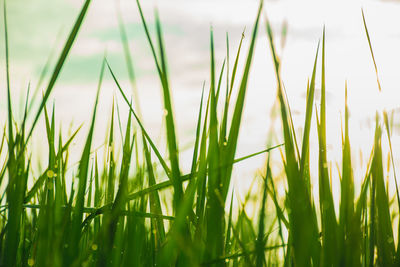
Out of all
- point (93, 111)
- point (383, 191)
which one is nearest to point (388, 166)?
point (383, 191)

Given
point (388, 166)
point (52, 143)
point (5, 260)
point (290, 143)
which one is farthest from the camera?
point (388, 166)

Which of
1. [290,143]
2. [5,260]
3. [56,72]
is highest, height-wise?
[56,72]

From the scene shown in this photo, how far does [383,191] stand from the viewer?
0.82m

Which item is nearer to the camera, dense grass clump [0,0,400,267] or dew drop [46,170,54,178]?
dense grass clump [0,0,400,267]

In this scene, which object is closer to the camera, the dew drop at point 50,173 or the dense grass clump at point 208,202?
the dense grass clump at point 208,202

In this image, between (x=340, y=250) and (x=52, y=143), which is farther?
(x=52, y=143)

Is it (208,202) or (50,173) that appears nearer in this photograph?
(208,202)

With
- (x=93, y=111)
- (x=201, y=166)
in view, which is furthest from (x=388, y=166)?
(x=93, y=111)

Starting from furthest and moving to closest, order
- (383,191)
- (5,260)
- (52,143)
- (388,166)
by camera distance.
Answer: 1. (388,166)
2. (52,143)
3. (383,191)
4. (5,260)

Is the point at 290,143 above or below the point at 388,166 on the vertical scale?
below

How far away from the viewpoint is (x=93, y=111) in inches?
26.8

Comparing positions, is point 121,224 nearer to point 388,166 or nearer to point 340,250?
point 340,250

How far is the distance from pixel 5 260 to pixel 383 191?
657 millimetres

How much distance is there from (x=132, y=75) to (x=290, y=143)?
0.23 meters
